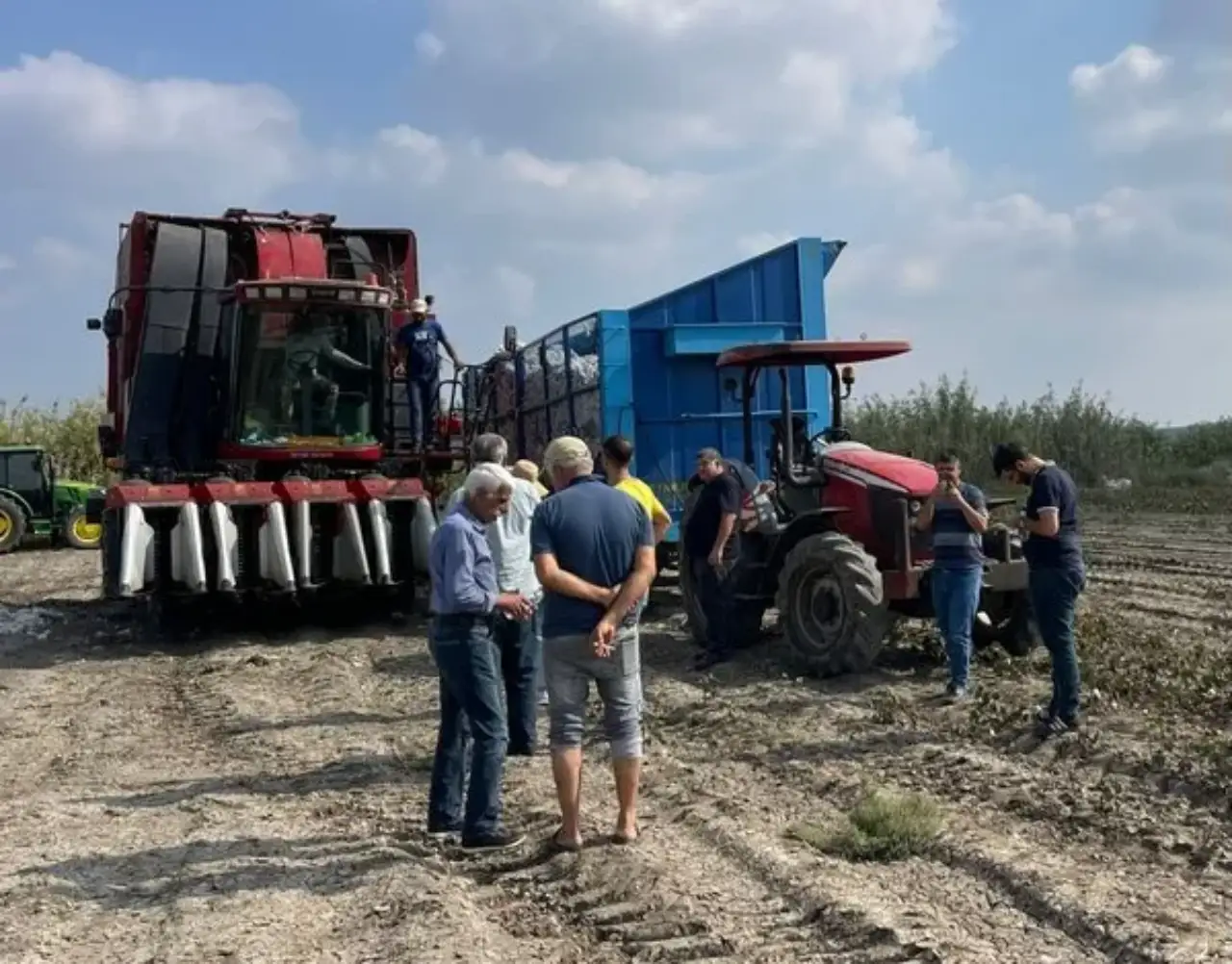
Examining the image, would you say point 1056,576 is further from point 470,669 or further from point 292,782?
point 292,782

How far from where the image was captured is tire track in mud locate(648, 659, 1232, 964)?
167 inches

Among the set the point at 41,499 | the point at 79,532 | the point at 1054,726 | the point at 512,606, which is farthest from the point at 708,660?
the point at 41,499

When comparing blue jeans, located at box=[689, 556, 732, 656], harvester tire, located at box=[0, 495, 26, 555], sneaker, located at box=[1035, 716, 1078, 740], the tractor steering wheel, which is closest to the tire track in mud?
sneaker, located at box=[1035, 716, 1078, 740]

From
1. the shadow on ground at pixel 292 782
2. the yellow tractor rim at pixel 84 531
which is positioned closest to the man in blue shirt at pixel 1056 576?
the shadow on ground at pixel 292 782

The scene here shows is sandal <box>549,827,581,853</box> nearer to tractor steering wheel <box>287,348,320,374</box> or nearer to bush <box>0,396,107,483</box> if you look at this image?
tractor steering wheel <box>287,348,320,374</box>

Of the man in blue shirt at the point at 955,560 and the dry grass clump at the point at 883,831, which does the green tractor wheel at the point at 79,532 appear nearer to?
the man in blue shirt at the point at 955,560

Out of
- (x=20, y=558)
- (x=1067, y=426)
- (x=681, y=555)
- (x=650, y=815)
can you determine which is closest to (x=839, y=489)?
(x=681, y=555)

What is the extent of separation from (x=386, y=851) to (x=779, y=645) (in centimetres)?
499

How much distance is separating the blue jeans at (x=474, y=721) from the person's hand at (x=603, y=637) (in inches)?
23.0

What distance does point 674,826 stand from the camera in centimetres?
583

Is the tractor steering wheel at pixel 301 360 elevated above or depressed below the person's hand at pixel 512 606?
above

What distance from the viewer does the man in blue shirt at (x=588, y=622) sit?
5.46 metres

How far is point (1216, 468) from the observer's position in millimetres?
34125

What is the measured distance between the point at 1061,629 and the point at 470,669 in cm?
315
